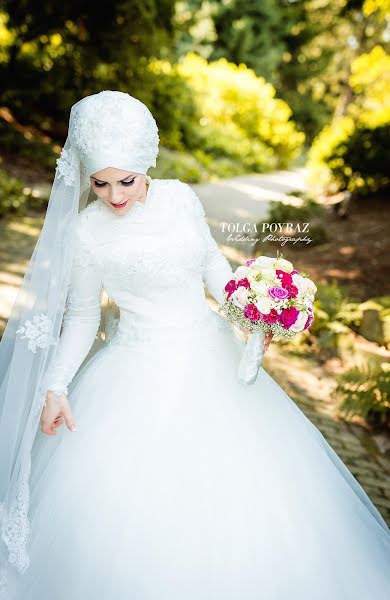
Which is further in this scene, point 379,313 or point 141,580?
point 379,313

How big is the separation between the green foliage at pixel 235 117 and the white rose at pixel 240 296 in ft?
60.4

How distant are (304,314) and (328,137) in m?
13.7

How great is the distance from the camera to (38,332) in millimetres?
2133

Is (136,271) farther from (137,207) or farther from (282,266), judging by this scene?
(282,266)

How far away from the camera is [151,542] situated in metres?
1.94

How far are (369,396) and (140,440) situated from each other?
9.97 feet

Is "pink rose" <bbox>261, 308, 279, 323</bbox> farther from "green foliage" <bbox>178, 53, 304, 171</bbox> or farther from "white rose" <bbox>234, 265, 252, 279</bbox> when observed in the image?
"green foliage" <bbox>178, 53, 304, 171</bbox>

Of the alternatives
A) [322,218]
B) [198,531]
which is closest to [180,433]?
[198,531]

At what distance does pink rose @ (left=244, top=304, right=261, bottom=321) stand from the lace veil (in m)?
0.78

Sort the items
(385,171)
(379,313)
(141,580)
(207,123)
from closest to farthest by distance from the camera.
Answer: (141,580), (379,313), (385,171), (207,123)

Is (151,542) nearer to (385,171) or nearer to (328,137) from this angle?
(385,171)

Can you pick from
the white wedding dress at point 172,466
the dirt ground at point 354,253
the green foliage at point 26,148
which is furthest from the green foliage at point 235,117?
the white wedding dress at point 172,466

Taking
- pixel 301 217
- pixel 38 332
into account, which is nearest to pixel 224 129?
pixel 301 217

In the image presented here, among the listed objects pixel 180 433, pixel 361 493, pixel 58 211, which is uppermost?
pixel 58 211
